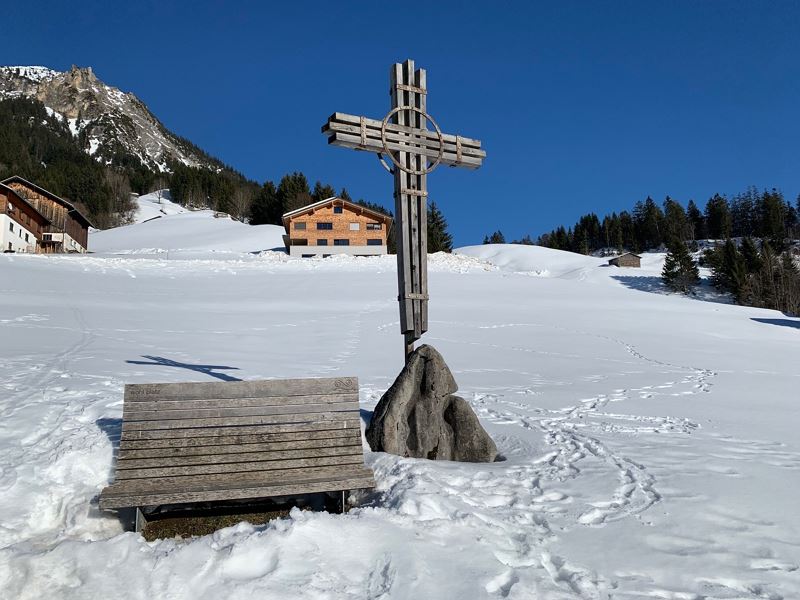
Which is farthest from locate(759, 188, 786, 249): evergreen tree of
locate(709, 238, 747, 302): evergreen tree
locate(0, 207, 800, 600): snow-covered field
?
locate(0, 207, 800, 600): snow-covered field

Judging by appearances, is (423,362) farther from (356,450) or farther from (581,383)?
(581,383)

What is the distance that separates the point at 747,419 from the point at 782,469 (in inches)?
130

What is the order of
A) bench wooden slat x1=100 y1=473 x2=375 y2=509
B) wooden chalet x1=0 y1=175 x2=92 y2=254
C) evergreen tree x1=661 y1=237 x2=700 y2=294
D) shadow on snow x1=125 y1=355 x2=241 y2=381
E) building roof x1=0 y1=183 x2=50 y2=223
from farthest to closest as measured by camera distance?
evergreen tree x1=661 y1=237 x2=700 y2=294 < wooden chalet x1=0 y1=175 x2=92 y2=254 < building roof x1=0 y1=183 x2=50 y2=223 < shadow on snow x1=125 y1=355 x2=241 y2=381 < bench wooden slat x1=100 y1=473 x2=375 y2=509

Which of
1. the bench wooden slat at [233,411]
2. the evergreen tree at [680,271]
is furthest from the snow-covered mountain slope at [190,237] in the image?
the bench wooden slat at [233,411]

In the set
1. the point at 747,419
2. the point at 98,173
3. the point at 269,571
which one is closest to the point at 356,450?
the point at 269,571

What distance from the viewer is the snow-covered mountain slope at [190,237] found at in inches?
2618

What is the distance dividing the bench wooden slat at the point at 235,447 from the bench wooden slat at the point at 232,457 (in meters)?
0.03

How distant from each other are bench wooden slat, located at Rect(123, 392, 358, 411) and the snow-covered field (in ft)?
2.53

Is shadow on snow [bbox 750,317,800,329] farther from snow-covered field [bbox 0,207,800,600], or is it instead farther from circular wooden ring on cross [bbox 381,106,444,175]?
circular wooden ring on cross [bbox 381,106,444,175]

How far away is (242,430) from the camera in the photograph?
6.16m

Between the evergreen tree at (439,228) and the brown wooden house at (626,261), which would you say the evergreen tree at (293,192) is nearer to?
the evergreen tree at (439,228)

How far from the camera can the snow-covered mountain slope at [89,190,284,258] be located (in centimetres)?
6650

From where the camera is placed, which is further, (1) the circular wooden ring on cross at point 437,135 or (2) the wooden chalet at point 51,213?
(2) the wooden chalet at point 51,213

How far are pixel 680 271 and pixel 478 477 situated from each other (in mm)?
72161
